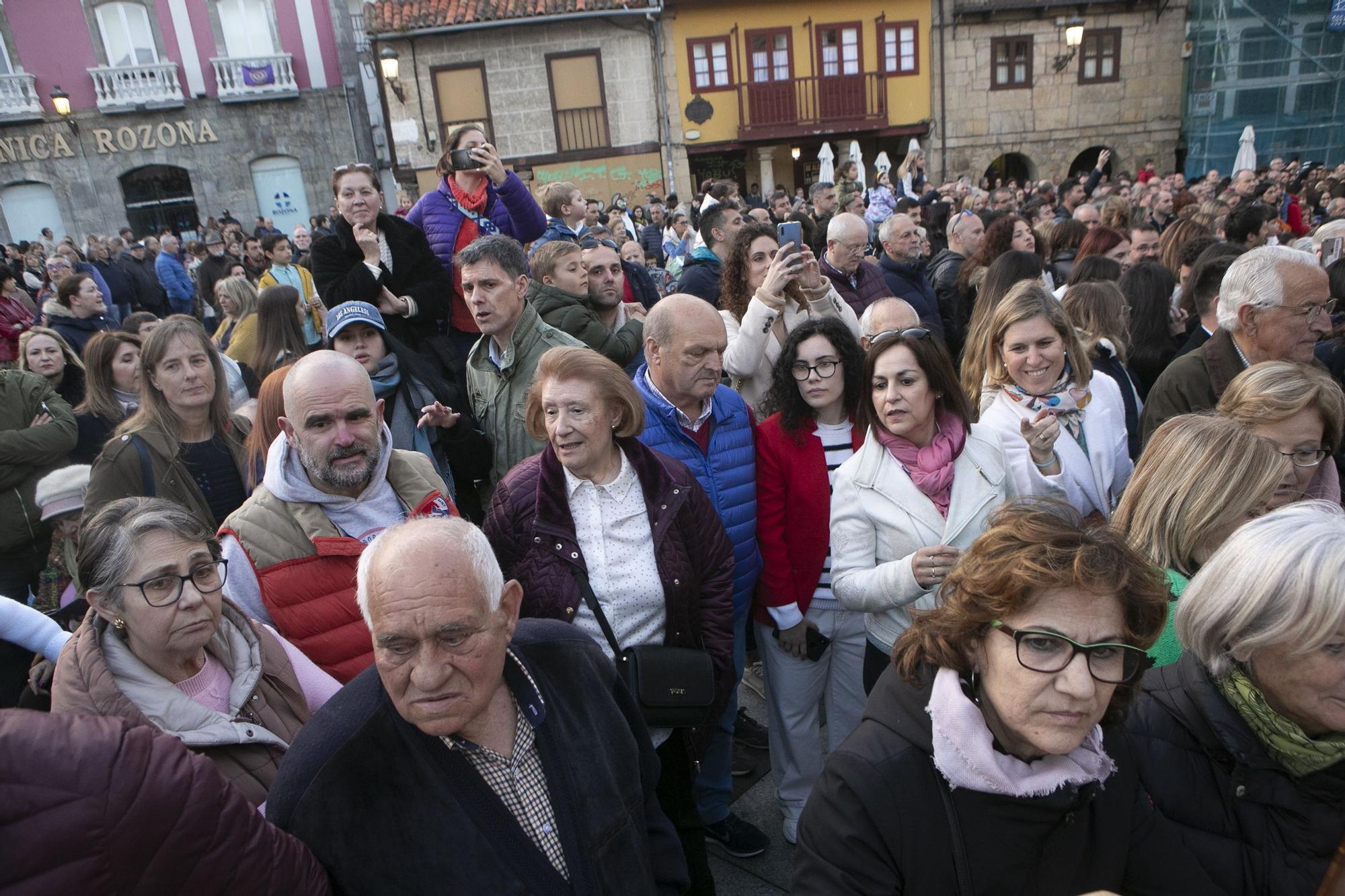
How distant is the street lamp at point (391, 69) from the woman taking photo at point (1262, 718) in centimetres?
2051

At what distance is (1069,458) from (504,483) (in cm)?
213

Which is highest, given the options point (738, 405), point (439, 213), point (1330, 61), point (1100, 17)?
point (1100, 17)

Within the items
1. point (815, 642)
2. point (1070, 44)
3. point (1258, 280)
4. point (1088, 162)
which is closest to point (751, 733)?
point (815, 642)

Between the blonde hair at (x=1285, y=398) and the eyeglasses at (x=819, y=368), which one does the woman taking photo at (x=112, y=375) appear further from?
the blonde hair at (x=1285, y=398)

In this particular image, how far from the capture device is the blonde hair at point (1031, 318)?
3121 millimetres

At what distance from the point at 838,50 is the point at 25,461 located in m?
21.4

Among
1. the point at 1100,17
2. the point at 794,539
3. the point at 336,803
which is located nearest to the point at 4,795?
the point at 336,803

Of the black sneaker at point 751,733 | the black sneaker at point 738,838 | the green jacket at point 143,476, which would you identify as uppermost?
the green jacket at point 143,476

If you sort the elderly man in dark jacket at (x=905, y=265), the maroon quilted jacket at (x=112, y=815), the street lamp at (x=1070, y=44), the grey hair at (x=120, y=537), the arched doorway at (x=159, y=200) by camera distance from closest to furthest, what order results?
the maroon quilted jacket at (x=112, y=815)
the grey hair at (x=120, y=537)
the elderly man in dark jacket at (x=905, y=265)
the street lamp at (x=1070, y=44)
the arched doorway at (x=159, y=200)

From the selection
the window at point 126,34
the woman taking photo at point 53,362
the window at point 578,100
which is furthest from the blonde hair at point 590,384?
the window at point 126,34

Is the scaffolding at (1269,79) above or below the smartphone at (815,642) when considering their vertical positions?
above

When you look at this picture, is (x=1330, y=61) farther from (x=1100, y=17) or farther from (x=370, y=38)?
(x=370, y=38)

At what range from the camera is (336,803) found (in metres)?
1.54

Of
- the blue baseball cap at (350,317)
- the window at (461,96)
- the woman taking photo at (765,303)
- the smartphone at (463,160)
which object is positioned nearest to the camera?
the blue baseball cap at (350,317)
